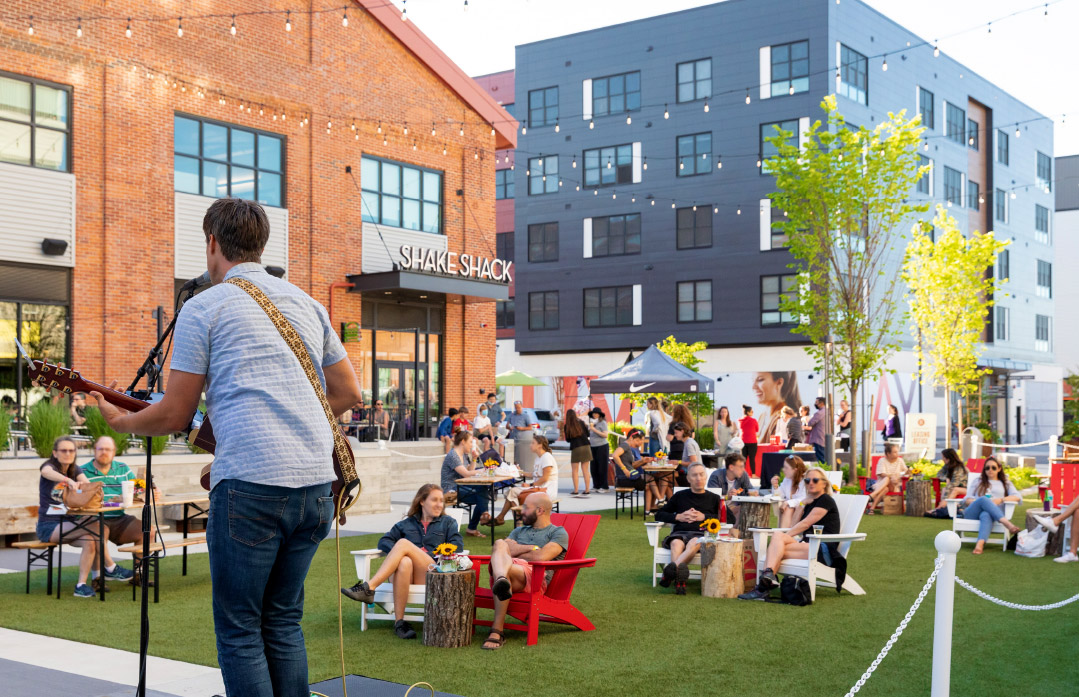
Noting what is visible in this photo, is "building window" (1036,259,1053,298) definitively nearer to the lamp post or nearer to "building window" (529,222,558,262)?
"building window" (529,222,558,262)

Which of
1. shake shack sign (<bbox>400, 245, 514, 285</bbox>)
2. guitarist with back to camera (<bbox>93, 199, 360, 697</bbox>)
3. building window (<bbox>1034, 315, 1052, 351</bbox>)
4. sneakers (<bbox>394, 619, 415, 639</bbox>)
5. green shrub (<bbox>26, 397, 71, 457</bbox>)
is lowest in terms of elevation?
sneakers (<bbox>394, 619, 415, 639</bbox>)

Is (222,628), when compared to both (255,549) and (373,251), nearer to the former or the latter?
(255,549)

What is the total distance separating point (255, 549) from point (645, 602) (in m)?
6.62

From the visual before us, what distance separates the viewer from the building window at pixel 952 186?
46.0 meters

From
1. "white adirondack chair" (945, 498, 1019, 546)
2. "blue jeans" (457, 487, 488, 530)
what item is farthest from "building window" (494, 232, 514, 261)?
"white adirondack chair" (945, 498, 1019, 546)

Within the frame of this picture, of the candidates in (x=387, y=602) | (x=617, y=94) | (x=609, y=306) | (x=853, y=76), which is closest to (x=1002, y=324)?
(x=853, y=76)

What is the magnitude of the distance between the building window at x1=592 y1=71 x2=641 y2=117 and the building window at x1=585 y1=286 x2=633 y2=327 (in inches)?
284

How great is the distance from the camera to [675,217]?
41.9 metres

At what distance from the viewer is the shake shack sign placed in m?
26.0

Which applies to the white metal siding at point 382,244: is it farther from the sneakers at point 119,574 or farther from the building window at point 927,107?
the building window at point 927,107

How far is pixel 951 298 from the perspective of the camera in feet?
98.9

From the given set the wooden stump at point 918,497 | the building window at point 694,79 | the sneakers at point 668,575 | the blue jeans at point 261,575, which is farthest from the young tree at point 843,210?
the blue jeans at point 261,575

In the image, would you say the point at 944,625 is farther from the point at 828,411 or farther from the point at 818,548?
the point at 828,411

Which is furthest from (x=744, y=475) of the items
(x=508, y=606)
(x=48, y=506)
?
(x=48, y=506)
